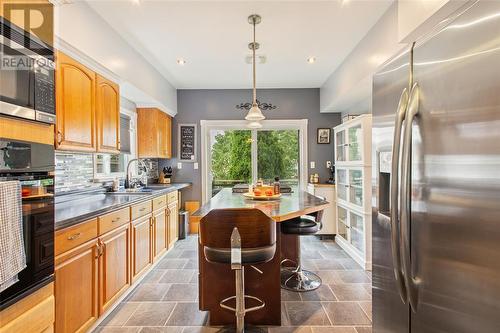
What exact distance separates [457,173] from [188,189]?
14.7ft

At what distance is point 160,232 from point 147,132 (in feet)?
5.37

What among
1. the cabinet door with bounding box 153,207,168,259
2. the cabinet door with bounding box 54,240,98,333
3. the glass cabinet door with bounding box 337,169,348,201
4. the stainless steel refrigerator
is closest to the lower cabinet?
the cabinet door with bounding box 153,207,168,259

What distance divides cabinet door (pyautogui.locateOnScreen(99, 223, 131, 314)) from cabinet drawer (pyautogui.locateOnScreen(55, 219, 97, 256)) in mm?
152

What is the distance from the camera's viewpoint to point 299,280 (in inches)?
107

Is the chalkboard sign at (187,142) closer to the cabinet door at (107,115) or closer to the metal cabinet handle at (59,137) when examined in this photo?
the cabinet door at (107,115)

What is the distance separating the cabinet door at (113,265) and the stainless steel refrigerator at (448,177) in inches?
77.5

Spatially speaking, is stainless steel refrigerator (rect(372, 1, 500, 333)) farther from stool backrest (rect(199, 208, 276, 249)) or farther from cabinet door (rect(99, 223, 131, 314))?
cabinet door (rect(99, 223, 131, 314))

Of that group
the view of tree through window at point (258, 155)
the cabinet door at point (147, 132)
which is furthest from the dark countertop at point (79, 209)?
the view of tree through window at point (258, 155)

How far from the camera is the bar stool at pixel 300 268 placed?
2.42m

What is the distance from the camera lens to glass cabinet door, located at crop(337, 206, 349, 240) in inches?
158

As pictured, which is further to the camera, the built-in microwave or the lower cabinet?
Answer: the lower cabinet

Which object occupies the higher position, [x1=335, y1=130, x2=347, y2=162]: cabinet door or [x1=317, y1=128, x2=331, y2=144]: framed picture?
[x1=317, y1=128, x2=331, y2=144]: framed picture

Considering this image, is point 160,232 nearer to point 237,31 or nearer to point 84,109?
point 84,109

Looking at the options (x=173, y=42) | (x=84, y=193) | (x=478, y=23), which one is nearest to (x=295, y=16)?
(x=173, y=42)
